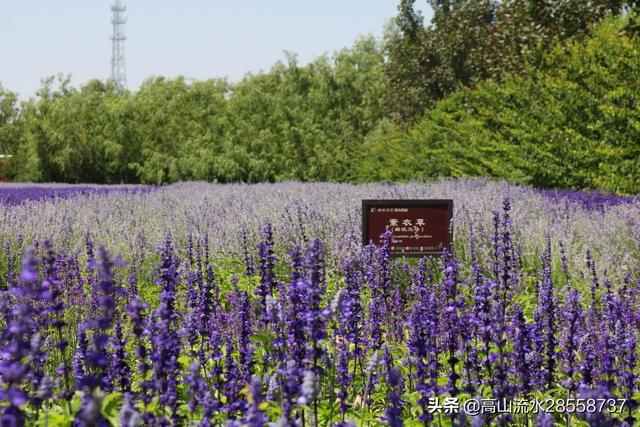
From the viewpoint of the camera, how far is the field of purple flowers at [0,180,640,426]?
2.94 m

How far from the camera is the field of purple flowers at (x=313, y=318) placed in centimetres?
294

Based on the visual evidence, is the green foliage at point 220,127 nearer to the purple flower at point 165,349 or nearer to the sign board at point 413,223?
→ the sign board at point 413,223

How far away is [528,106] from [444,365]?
15.8 metres

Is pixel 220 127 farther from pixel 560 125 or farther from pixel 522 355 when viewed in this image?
pixel 522 355

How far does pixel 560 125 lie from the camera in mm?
17750

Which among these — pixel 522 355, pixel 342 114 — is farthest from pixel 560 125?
pixel 342 114

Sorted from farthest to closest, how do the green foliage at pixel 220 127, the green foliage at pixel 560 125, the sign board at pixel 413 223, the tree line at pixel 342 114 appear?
the green foliage at pixel 220 127
the tree line at pixel 342 114
the green foliage at pixel 560 125
the sign board at pixel 413 223

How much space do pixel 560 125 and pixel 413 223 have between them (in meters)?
10.8

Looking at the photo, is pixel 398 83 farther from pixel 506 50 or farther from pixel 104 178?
pixel 104 178

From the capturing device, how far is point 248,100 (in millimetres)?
38469

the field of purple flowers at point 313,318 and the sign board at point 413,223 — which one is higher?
the sign board at point 413,223

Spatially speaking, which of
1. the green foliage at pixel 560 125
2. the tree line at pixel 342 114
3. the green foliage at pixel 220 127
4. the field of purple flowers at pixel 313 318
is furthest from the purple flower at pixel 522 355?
the green foliage at pixel 220 127

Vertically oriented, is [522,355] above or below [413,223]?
below

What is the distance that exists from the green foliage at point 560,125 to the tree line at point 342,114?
124mm
